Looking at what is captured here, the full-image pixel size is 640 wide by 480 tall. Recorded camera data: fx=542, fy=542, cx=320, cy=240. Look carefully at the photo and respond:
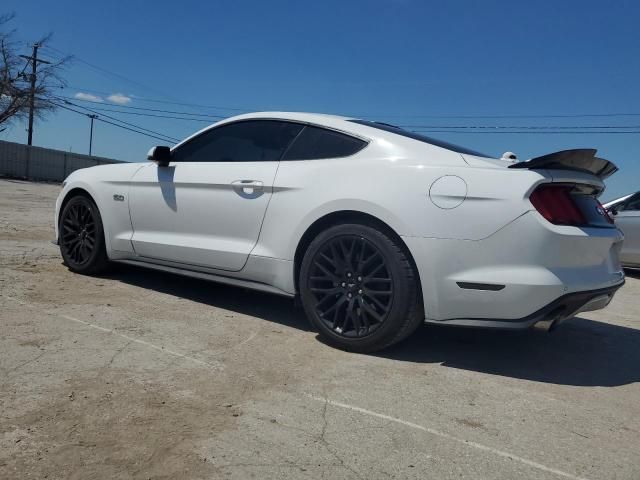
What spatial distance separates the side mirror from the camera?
4395 mm

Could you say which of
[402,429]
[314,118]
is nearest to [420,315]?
[402,429]

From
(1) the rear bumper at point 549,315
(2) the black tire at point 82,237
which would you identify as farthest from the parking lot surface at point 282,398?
(2) the black tire at point 82,237

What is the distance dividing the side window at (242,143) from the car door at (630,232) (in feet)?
22.2

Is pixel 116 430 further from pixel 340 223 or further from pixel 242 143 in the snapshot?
pixel 242 143

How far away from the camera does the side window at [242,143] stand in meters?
3.92

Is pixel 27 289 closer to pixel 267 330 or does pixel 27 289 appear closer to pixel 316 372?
pixel 267 330

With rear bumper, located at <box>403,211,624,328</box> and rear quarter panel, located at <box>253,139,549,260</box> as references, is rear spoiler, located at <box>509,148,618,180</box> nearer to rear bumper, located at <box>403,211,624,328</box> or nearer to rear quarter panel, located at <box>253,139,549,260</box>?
rear quarter panel, located at <box>253,139,549,260</box>

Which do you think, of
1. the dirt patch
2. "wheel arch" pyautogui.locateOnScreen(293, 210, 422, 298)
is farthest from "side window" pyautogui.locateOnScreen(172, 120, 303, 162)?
the dirt patch

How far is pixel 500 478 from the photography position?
1.98 meters

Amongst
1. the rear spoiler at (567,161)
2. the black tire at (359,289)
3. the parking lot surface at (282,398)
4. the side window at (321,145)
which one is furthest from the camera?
the side window at (321,145)

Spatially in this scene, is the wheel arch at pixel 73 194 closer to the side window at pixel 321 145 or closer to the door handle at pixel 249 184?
the door handle at pixel 249 184

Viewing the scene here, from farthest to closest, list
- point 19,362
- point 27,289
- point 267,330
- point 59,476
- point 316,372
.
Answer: point 27,289
point 267,330
point 316,372
point 19,362
point 59,476

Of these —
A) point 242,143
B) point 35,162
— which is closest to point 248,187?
point 242,143

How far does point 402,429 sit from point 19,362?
6.27 feet
